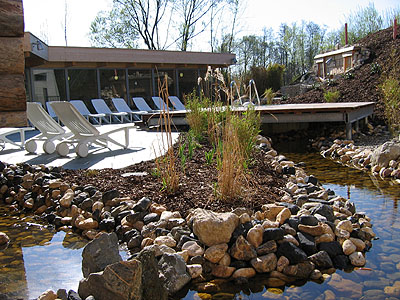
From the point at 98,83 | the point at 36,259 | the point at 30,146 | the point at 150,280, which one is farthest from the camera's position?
the point at 98,83

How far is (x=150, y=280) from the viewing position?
2.36 meters

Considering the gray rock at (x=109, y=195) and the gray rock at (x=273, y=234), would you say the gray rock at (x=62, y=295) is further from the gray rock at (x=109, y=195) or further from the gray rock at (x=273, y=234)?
the gray rock at (x=109, y=195)

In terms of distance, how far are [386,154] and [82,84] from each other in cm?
1081

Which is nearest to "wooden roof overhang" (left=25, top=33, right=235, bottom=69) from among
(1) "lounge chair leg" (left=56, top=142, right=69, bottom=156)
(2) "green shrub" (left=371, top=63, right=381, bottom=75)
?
(1) "lounge chair leg" (left=56, top=142, right=69, bottom=156)

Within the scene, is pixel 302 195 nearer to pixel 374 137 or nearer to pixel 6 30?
pixel 6 30

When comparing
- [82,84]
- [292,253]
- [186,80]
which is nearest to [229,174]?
[292,253]

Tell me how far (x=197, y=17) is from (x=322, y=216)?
23.0 meters

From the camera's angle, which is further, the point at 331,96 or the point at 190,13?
the point at 190,13

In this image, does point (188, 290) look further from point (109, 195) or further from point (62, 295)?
point (109, 195)

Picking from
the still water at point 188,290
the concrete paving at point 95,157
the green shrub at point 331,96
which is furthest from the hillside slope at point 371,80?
the still water at point 188,290

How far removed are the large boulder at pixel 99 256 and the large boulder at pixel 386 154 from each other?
473 centimetres

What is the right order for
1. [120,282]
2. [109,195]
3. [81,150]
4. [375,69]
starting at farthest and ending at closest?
[375,69] → [81,150] → [109,195] → [120,282]

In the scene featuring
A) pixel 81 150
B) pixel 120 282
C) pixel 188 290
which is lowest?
pixel 188 290

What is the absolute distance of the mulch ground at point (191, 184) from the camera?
371 cm
